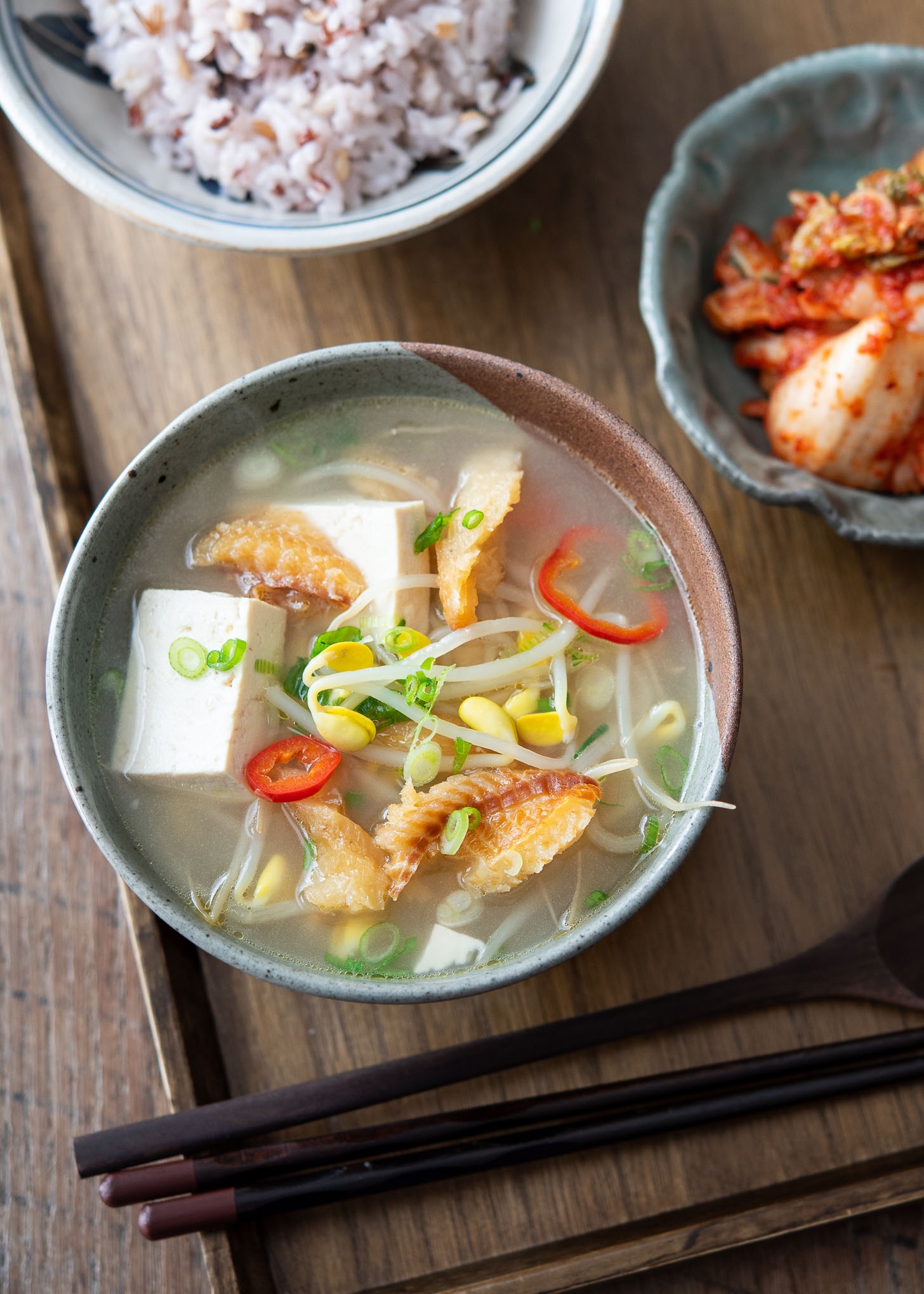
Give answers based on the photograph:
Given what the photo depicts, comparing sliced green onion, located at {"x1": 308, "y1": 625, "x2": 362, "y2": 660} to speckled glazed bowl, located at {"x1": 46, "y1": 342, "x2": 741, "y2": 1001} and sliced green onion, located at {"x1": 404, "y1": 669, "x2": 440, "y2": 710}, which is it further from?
speckled glazed bowl, located at {"x1": 46, "y1": 342, "x2": 741, "y2": 1001}

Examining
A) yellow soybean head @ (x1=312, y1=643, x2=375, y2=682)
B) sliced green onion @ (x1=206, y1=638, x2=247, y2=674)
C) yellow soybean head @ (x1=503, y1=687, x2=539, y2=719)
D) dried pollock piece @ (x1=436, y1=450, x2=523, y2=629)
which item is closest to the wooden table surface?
dried pollock piece @ (x1=436, y1=450, x2=523, y2=629)

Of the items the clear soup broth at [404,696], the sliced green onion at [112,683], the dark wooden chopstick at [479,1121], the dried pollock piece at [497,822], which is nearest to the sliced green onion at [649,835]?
the clear soup broth at [404,696]

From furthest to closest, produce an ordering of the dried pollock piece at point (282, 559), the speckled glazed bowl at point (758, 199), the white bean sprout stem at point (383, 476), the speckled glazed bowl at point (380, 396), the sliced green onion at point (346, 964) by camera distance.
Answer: the speckled glazed bowl at point (758, 199), the white bean sprout stem at point (383, 476), the dried pollock piece at point (282, 559), the sliced green onion at point (346, 964), the speckled glazed bowl at point (380, 396)

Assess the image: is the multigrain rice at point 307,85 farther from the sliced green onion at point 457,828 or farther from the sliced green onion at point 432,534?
the sliced green onion at point 457,828

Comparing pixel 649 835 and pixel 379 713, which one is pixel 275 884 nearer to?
pixel 379 713

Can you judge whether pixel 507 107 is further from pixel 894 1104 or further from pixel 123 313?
pixel 894 1104

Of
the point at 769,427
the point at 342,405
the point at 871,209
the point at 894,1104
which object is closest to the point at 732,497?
the point at 769,427

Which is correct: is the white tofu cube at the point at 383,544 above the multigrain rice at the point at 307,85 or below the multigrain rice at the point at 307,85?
below
